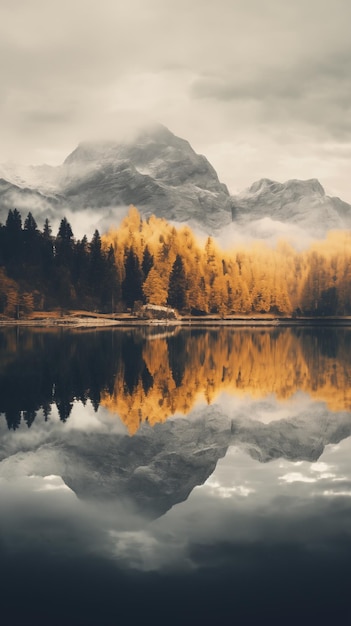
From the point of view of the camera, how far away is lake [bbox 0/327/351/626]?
10094mm

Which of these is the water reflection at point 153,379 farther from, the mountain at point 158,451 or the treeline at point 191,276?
the treeline at point 191,276

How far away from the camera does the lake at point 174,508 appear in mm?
10094

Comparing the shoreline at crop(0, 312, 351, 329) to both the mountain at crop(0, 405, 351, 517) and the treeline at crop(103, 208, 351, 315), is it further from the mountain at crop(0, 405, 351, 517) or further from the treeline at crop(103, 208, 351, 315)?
the mountain at crop(0, 405, 351, 517)

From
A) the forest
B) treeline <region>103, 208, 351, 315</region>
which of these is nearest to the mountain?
the forest

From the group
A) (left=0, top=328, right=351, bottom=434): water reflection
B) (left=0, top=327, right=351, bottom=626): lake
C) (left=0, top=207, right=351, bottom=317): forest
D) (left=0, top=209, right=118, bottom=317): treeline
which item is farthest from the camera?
(left=0, top=209, right=118, bottom=317): treeline

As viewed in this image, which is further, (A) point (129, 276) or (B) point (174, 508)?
(A) point (129, 276)

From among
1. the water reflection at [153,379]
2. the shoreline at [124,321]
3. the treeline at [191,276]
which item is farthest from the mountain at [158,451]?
the treeline at [191,276]

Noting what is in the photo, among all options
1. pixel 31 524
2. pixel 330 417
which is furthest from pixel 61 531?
pixel 330 417

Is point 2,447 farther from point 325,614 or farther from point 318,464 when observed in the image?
point 325,614

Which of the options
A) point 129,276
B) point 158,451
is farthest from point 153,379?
point 129,276

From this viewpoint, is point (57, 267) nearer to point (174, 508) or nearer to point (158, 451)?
point (158, 451)

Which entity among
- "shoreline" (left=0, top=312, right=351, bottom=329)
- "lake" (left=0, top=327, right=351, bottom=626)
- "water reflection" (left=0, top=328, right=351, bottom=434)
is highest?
"shoreline" (left=0, top=312, right=351, bottom=329)

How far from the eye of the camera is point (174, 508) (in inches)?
560

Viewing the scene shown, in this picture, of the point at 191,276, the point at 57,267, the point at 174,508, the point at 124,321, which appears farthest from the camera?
the point at 57,267
